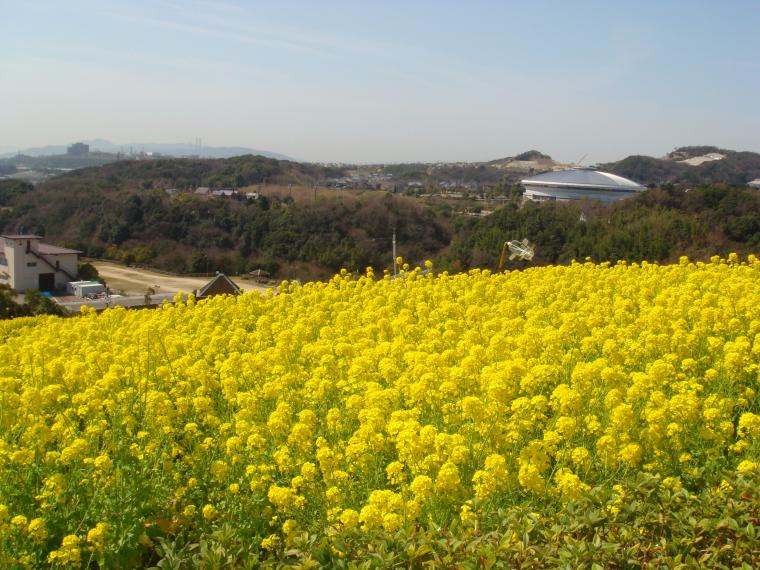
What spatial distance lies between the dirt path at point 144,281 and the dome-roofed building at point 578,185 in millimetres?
42515

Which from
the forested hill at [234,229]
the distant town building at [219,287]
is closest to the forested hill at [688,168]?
the forested hill at [234,229]

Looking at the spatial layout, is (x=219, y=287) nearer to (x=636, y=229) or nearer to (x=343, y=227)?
(x=636, y=229)

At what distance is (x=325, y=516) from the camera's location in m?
3.96

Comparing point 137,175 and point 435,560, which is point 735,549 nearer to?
point 435,560

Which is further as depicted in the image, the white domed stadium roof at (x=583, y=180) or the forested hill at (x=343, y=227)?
the white domed stadium roof at (x=583, y=180)

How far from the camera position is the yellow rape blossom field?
11.0 feet

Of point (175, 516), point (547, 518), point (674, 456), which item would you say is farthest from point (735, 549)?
point (175, 516)

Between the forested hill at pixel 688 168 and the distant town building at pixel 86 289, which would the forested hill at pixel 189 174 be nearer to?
the forested hill at pixel 688 168

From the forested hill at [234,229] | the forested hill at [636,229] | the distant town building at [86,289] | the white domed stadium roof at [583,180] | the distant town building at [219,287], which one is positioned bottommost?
the distant town building at [86,289]

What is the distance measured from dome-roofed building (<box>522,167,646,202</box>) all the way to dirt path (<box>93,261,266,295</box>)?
4251cm

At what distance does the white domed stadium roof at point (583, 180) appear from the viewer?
274ft

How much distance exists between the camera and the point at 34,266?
131ft

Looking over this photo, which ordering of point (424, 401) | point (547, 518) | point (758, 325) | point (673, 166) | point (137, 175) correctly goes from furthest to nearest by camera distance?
point (673, 166), point (137, 175), point (758, 325), point (424, 401), point (547, 518)

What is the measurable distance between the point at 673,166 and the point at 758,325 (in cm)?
11052
